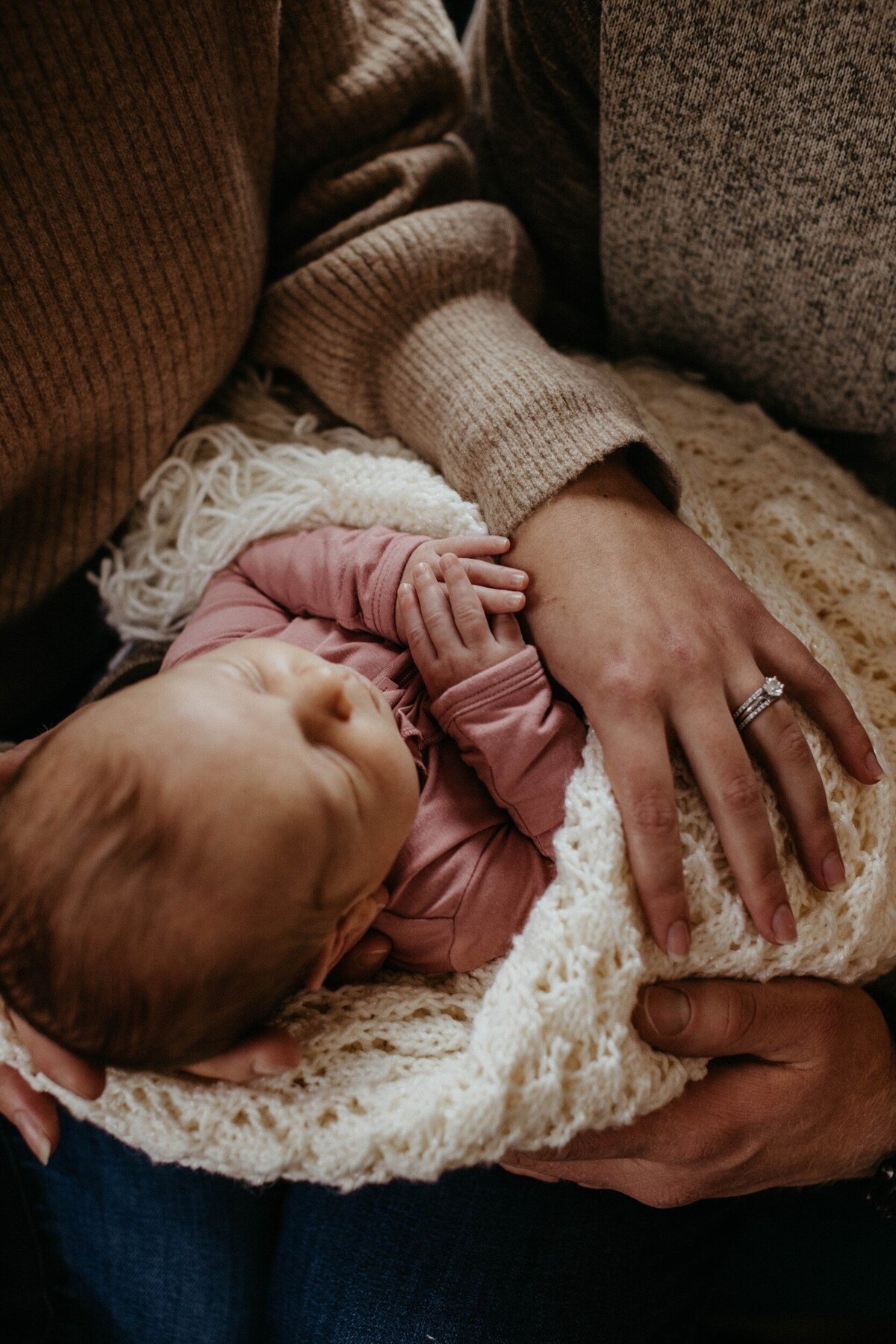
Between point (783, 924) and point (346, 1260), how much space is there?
1.74ft

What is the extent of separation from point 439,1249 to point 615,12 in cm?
108

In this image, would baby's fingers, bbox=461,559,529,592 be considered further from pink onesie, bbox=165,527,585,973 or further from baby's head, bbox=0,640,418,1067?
baby's head, bbox=0,640,418,1067

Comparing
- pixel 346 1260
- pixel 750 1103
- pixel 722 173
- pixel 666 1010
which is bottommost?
pixel 346 1260

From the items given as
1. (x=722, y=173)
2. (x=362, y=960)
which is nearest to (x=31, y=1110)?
(x=362, y=960)

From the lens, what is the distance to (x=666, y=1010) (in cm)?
67

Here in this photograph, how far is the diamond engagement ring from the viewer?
2.27 feet

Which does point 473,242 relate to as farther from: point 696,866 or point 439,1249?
point 439,1249

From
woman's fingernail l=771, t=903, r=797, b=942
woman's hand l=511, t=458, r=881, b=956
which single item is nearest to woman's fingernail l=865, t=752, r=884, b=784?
woman's hand l=511, t=458, r=881, b=956

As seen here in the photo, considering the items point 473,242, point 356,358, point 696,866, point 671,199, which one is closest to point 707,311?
point 671,199

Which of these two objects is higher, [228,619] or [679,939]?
[228,619]

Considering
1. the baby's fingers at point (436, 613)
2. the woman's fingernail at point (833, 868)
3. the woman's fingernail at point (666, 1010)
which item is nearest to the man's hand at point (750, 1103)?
the woman's fingernail at point (666, 1010)

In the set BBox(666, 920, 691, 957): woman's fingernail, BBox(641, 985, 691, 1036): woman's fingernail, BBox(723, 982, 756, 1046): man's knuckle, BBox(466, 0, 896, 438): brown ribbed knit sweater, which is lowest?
BBox(723, 982, 756, 1046): man's knuckle

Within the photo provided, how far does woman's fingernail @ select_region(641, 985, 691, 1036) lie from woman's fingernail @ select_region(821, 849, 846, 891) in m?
0.14

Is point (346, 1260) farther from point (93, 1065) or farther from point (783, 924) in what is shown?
point (783, 924)
